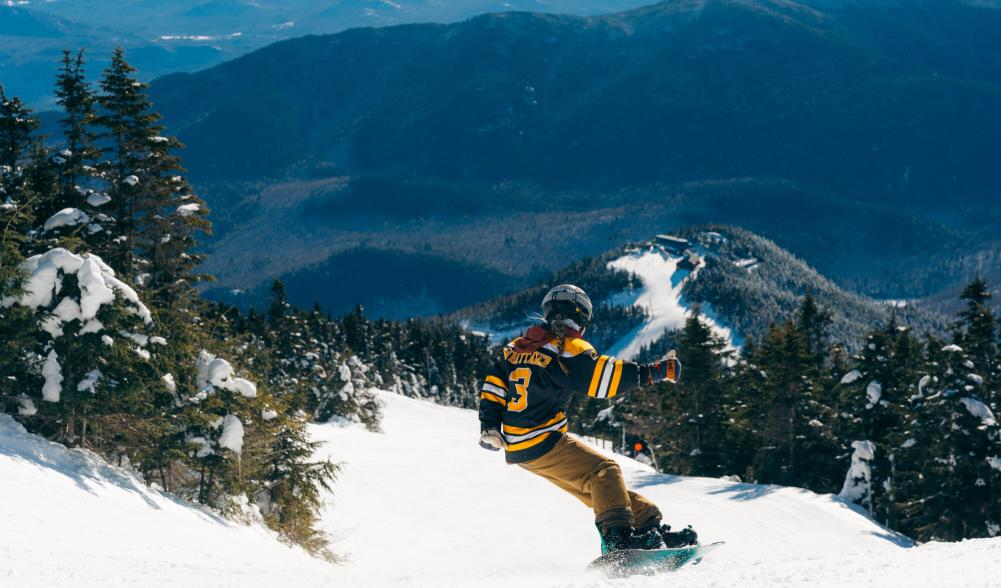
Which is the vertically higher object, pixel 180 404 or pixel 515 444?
pixel 515 444

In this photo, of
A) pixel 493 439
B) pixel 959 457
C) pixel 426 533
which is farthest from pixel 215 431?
pixel 959 457

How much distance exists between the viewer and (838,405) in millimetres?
43219

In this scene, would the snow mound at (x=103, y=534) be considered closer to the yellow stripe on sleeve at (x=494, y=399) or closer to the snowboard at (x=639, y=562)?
the yellow stripe on sleeve at (x=494, y=399)

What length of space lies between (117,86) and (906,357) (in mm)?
33233

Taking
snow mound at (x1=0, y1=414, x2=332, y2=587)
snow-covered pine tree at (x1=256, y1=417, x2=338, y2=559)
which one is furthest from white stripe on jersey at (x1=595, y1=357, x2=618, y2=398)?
snow-covered pine tree at (x1=256, y1=417, x2=338, y2=559)

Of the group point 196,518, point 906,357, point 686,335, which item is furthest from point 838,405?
point 196,518

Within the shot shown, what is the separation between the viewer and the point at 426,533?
2405 cm

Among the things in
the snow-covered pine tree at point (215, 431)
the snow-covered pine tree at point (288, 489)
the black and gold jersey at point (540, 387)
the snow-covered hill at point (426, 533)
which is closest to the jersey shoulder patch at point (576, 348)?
the black and gold jersey at point (540, 387)

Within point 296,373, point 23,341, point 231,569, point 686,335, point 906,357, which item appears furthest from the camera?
point 296,373

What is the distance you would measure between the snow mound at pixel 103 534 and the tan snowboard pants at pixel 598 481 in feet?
9.13

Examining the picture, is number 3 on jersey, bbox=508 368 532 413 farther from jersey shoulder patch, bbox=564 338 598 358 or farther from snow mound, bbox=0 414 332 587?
snow mound, bbox=0 414 332 587

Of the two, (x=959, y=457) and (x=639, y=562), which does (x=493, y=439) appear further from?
(x=959, y=457)

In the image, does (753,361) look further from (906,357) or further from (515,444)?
(515,444)

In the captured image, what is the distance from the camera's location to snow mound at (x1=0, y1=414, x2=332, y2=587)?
917cm
